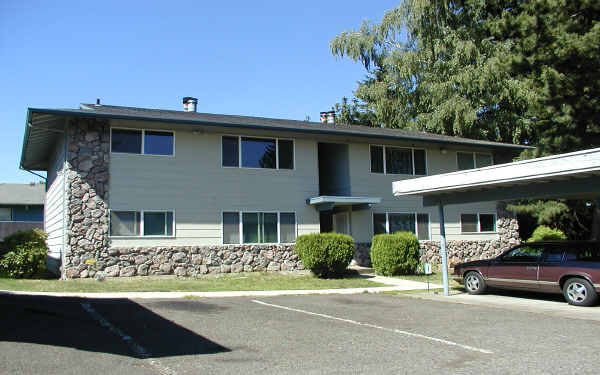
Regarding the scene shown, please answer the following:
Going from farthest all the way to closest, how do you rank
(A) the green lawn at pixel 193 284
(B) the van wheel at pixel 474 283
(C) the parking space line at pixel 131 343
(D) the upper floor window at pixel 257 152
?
(D) the upper floor window at pixel 257 152 → (A) the green lawn at pixel 193 284 → (B) the van wheel at pixel 474 283 → (C) the parking space line at pixel 131 343

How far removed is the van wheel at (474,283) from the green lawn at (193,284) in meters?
3.01

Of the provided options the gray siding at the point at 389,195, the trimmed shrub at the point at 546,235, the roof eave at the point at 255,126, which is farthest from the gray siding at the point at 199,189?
the trimmed shrub at the point at 546,235

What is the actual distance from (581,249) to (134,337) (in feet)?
31.5

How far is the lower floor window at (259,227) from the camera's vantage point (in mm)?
19125

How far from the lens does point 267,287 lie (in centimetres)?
1540

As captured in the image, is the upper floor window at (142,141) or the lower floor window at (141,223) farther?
the upper floor window at (142,141)

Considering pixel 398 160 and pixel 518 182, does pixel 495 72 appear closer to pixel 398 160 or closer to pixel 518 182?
pixel 398 160

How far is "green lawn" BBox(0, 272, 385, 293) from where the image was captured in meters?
14.4

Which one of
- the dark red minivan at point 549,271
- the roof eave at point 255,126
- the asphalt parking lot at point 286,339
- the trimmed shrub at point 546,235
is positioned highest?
the roof eave at point 255,126

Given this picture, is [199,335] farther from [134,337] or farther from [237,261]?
[237,261]

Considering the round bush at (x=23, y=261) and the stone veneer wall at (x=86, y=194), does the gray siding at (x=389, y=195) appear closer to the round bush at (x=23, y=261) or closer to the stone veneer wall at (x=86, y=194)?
the stone veneer wall at (x=86, y=194)

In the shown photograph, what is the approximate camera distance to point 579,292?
11320mm

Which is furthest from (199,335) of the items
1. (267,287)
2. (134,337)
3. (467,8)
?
(467,8)

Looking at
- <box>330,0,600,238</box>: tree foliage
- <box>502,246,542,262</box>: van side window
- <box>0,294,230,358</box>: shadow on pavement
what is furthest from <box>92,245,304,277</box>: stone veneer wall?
<box>330,0,600,238</box>: tree foliage
